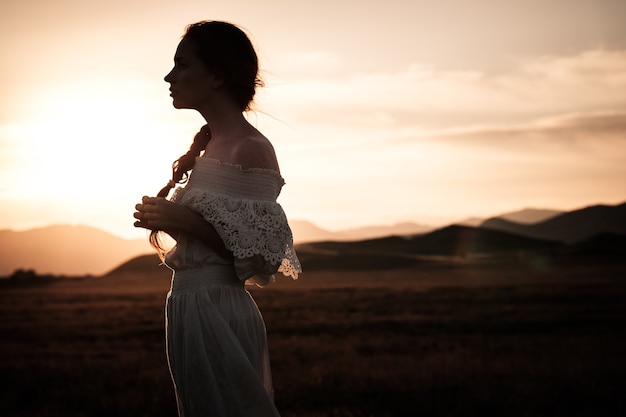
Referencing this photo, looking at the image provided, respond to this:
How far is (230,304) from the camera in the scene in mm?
2875

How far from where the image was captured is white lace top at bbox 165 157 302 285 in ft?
9.34

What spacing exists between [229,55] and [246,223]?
2.09 feet

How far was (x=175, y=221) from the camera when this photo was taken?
2811mm

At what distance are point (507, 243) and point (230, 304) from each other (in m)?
131

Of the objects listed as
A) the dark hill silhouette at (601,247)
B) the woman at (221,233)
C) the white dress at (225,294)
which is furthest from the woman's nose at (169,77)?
the dark hill silhouette at (601,247)

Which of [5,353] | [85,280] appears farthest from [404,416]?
[85,280]

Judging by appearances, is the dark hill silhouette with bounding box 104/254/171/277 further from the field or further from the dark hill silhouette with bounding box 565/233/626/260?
the field

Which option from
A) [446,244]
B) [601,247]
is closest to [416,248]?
[446,244]

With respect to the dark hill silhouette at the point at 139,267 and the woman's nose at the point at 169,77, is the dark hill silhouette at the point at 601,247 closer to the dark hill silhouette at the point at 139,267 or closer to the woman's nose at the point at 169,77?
the dark hill silhouette at the point at 139,267

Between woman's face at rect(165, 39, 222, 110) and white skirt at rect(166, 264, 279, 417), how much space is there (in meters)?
0.65

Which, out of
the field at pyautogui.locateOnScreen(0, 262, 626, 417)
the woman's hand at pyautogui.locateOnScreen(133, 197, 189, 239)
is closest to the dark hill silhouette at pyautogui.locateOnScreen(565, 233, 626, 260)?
the field at pyautogui.locateOnScreen(0, 262, 626, 417)

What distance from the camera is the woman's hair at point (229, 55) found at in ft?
9.62

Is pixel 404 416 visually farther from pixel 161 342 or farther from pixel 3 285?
pixel 3 285

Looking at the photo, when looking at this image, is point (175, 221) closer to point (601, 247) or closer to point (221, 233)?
point (221, 233)
